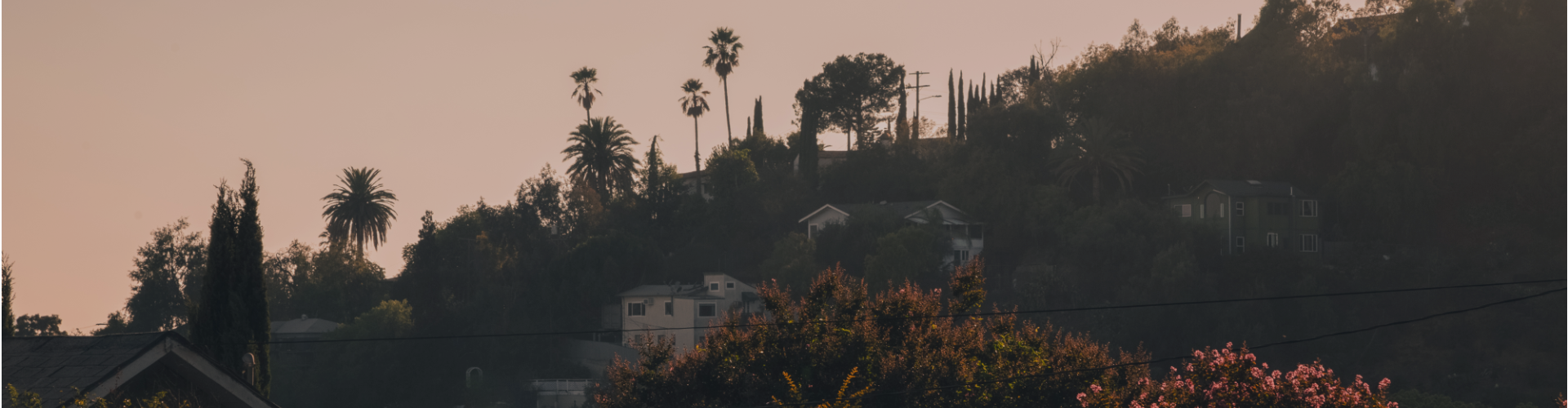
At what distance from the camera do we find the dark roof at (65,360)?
57.3ft

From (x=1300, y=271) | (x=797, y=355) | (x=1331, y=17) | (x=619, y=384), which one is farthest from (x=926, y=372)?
(x=1331, y=17)

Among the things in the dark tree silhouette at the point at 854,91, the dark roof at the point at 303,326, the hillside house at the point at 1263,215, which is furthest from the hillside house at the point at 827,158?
the dark roof at the point at 303,326

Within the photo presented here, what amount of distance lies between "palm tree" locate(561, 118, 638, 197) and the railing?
33784 mm

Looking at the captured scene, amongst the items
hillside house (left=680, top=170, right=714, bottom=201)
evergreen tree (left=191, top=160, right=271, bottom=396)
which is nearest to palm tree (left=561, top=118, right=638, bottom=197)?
hillside house (left=680, top=170, right=714, bottom=201)

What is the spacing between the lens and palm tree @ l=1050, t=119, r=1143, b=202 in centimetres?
9425

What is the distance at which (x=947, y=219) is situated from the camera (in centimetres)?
9494

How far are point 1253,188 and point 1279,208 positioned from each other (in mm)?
2228

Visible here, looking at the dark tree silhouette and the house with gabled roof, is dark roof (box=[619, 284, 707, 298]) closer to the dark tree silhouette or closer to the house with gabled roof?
the dark tree silhouette

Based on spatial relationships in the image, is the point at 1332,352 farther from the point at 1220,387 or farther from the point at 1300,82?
the point at 1220,387

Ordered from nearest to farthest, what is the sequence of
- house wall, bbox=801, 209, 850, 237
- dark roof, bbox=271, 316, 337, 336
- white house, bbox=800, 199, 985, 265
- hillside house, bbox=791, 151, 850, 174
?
white house, bbox=800, 199, 985, 265
dark roof, bbox=271, 316, 337, 336
house wall, bbox=801, 209, 850, 237
hillside house, bbox=791, 151, 850, 174

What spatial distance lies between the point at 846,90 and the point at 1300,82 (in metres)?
41.8

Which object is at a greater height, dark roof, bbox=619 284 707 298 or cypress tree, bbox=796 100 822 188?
cypress tree, bbox=796 100 822 188

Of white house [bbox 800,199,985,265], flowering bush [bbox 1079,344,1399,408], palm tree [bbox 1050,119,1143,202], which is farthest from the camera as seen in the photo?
palm tree [bbox 1050,119,1143,202]

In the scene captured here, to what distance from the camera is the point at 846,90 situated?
12075 cm
